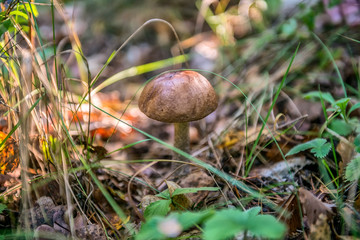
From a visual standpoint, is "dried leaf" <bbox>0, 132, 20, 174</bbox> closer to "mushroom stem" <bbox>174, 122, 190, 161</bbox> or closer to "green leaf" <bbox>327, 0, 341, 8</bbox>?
"mushroom stem" <bbox>174, 122, 190, 161</bbox>

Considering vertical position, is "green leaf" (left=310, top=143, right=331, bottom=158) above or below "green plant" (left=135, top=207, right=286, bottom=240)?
below

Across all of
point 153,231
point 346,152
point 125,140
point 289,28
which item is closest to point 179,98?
point 153,231

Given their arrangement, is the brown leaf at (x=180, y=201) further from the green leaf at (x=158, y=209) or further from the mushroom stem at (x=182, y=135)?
the mushroom stem at (x=182, y=135)

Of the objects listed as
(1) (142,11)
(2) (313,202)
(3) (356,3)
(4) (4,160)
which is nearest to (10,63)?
(4) (4,160)

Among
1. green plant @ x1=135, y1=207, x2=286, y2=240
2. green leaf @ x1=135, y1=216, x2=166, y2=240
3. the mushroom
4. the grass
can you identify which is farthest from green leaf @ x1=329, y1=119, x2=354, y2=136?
green leaf @ x1=135, y1=216, x2=166, y2=240

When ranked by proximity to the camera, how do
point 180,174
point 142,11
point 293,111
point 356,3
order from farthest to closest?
point 142,11, point 356,3, point 293,111, point 180,174

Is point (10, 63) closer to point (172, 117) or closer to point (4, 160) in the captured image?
point (4, 160)

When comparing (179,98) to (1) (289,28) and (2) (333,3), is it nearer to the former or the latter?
(2) (333,3)
